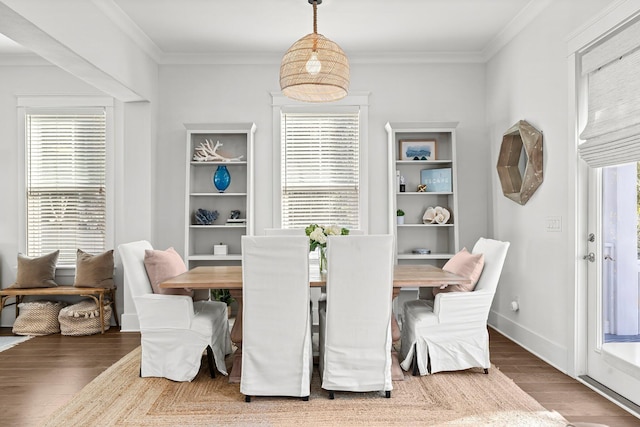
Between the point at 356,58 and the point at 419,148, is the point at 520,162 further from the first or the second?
the point at 356,58

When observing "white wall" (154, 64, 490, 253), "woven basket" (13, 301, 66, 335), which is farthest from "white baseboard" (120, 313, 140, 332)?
"white wall" (154, 64, 490, 253)

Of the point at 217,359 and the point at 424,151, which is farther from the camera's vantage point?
the point at 424,151

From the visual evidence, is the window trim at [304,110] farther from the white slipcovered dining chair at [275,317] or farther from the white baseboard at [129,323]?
the white slipcovered dining chair at [275,317]

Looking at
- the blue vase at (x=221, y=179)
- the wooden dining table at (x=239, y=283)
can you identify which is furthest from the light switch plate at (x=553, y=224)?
the blue vase at (x=221, y=179)

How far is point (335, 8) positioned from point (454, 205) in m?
2.23

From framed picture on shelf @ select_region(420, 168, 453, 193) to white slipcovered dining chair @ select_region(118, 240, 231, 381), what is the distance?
9.07 feet

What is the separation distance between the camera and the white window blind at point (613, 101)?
2.84 meters

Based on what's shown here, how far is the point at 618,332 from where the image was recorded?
3.17m

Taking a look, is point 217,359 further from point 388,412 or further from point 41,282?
point 41,282

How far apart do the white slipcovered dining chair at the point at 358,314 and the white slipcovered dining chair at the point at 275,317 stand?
0.15 m

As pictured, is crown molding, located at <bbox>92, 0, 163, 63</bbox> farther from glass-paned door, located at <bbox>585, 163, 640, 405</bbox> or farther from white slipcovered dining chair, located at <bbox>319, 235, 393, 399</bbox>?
glass-paned door, located at <bbox>585, 163, 640, 405</bbox>

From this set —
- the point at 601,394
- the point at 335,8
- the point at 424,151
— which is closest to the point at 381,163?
the point at 424,151

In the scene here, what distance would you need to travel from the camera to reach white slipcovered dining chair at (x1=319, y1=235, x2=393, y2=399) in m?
3.03

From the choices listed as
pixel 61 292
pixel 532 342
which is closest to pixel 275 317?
pixel 532 342
